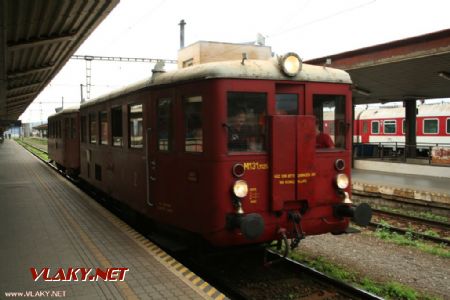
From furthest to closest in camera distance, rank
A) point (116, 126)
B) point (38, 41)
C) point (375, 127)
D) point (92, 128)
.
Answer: point (375, 127)
point (38, 41)
point (92, 128)
point (116, 126)

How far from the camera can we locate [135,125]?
25.0ft

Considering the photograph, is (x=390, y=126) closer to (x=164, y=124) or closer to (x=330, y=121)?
(x=330, y=121)

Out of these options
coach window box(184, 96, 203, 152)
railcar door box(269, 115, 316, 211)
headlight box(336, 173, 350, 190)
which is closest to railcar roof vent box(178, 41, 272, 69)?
coach window box(184, 96, 203, 152)

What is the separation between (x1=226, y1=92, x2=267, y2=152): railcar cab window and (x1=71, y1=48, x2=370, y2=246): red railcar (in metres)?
0.01

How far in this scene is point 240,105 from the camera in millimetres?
5785

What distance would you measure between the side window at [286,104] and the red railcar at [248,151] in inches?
0.5

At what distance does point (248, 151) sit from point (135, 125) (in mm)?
2569

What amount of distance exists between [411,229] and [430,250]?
2240 mm

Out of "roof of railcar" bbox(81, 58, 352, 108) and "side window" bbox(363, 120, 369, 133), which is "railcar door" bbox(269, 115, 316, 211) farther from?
"side window" bbox(363, 120, 369, 133)

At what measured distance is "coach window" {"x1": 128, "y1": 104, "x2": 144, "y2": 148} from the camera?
7.36 meters

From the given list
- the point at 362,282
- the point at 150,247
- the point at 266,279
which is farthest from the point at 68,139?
the point at 362,282

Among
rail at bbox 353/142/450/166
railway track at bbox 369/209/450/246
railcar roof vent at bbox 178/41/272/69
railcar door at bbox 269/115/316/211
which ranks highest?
railcar roof vent at bbox 178/41/272/69

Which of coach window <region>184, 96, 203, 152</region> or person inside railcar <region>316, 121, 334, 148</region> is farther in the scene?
person inside railcar <region>316, 121, 334, 148</region>

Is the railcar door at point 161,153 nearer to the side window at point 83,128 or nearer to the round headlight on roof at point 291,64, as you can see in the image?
the round headlight on roof at point 291,64
